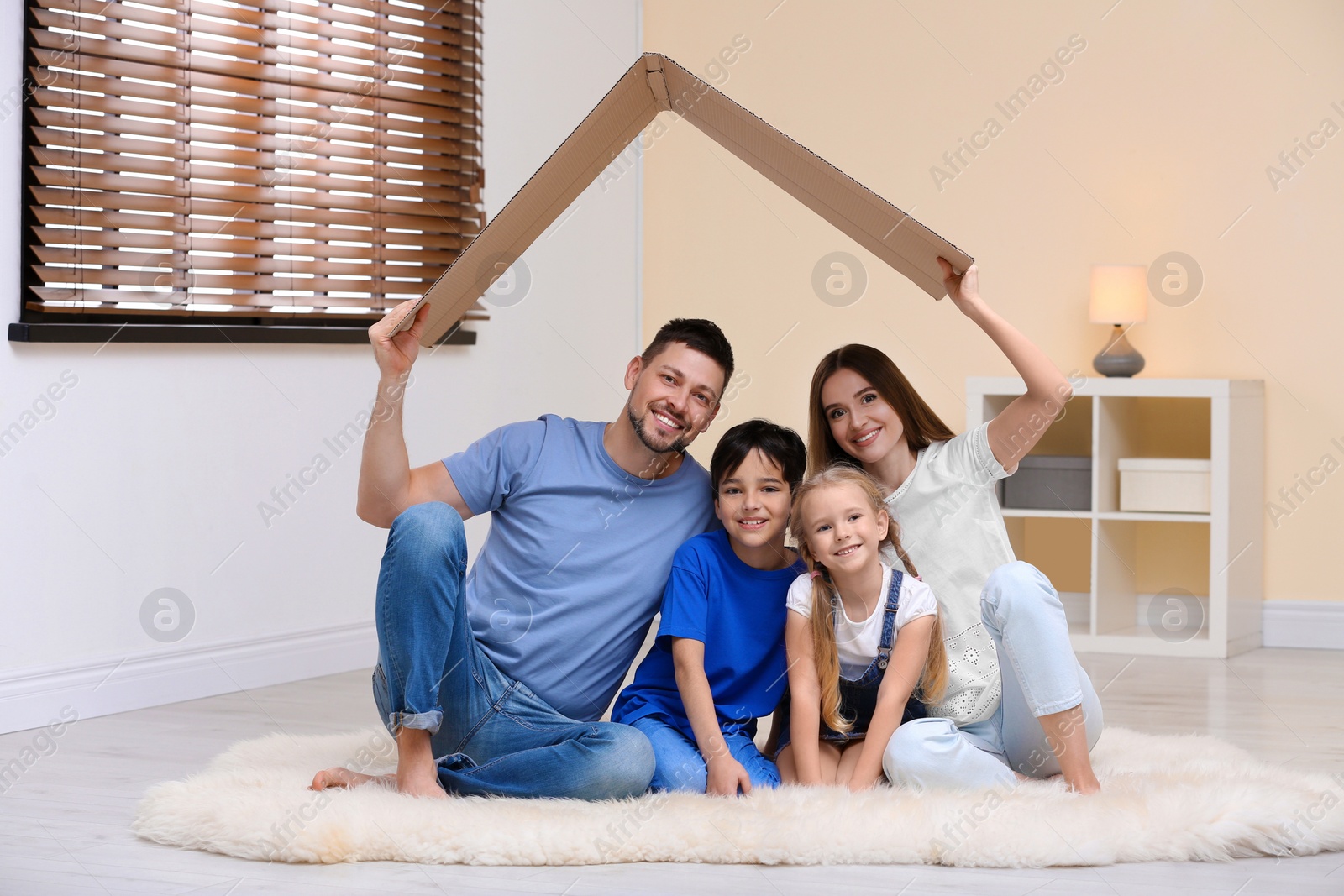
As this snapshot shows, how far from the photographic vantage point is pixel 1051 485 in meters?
3.59

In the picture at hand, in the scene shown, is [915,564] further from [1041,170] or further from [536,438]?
[1041,170]

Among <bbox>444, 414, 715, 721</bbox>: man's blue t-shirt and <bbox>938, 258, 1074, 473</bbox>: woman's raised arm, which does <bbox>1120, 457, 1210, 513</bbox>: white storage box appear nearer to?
<bbox>938, 258, 1074, 473</bbox>: woman's raised arm

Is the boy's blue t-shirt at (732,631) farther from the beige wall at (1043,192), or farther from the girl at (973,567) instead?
the beige wall at (1043,192)

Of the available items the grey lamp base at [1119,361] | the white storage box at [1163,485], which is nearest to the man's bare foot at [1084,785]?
the white storage box at [1163,485]

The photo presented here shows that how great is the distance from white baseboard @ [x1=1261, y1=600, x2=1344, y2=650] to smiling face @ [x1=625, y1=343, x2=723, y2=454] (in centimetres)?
227

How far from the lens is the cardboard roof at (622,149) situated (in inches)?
71.4

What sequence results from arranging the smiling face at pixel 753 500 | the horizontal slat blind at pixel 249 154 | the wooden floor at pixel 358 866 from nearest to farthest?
the wooden floor at pixel 358 866
the smiling face at pixel 753 500
the horizontal slat blind at pixel 249 154

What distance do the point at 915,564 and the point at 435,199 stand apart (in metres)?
1.91

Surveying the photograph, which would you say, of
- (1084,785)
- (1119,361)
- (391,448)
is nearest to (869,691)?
(1084,785)

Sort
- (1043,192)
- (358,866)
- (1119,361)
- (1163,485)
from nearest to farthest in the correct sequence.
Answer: (358,866)
(1163,485)
(1119,361)
(1043,192)

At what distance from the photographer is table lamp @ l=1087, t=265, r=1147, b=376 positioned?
11.7ft

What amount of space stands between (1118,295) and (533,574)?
7.21 ft

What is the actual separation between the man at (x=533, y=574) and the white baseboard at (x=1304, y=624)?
2206 millimetres

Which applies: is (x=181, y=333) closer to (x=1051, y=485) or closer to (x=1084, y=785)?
(x=1084, y=785)
